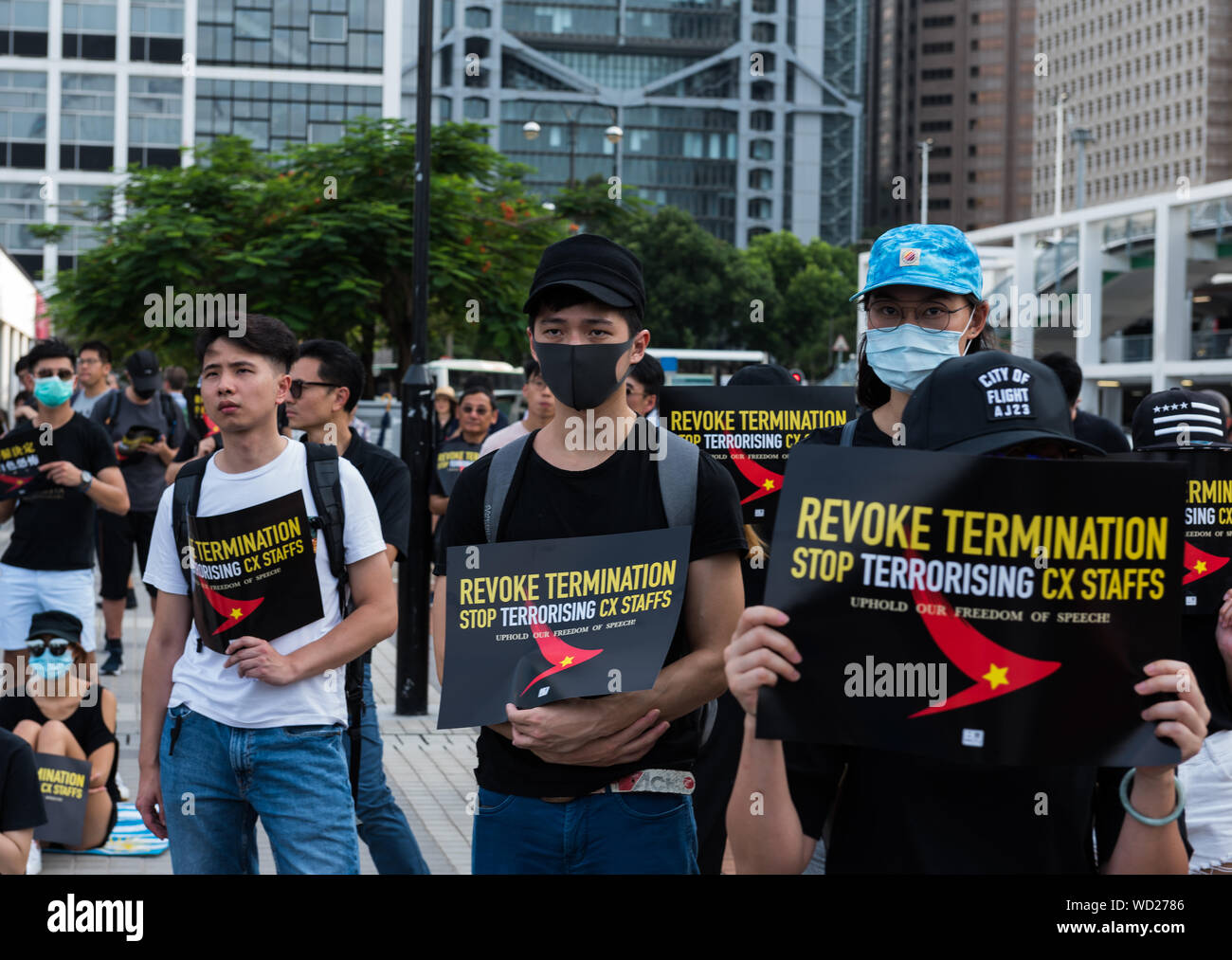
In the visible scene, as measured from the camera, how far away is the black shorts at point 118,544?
1094 centimetres

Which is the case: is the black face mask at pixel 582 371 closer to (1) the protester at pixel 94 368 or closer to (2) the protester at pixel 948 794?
(2) the protester at pixel 948 794

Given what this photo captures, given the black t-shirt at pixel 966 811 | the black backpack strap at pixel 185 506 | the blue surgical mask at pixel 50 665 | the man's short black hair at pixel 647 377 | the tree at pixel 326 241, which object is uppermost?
the tree at pixel 326 241

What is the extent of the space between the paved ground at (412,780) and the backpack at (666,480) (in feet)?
9.02

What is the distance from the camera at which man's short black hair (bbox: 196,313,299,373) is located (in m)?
4.05

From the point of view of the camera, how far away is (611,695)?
3037 millimetres

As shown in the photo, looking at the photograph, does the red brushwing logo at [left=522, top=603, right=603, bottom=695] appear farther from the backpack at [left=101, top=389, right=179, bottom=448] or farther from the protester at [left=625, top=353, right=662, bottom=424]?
the backpack at [left=101, top=389, right=179, bottom=448]

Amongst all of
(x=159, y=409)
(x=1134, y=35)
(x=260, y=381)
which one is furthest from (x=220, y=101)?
(x=1134, y=35)

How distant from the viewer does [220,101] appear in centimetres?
5584

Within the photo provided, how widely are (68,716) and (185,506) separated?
A: 3.20 metres

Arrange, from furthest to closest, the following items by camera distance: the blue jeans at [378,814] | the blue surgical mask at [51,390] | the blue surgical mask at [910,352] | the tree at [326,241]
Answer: the tree at [326,241] → the blue surgical mask at [51,390] → the blue jeans at [378,814] → the blue surgical mask at [910,352]

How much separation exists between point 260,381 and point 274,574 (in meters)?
0.52

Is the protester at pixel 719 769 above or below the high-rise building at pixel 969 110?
below

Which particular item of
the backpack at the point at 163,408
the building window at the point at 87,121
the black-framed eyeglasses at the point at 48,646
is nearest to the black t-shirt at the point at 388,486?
the black-framed eyeglasses at the point at 48,646

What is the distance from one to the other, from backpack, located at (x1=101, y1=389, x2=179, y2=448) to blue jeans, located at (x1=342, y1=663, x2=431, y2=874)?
6898mm
